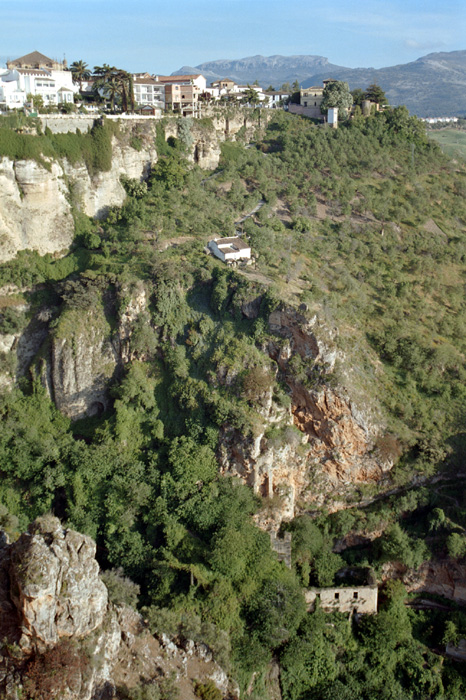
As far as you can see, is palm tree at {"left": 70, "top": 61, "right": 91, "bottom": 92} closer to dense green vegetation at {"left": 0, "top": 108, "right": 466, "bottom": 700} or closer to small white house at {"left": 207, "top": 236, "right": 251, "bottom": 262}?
dense green vegetation at {"left": 0, "top": 108, "right": 466, "bottom": 700}

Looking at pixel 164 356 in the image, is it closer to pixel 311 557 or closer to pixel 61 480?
pixel 61 480

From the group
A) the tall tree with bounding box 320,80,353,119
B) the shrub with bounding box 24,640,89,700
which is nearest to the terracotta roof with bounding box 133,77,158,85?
the tall tree with bounding box 320,80,353,119

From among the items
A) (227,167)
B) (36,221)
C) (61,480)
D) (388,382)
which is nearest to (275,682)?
(61,480)

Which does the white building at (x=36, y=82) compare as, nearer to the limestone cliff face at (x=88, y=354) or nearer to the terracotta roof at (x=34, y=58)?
the terracotta roof at (x=34, y=58)

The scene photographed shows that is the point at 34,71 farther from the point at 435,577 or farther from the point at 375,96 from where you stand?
the point at 435,577

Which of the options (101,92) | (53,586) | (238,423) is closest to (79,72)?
(101,92)
